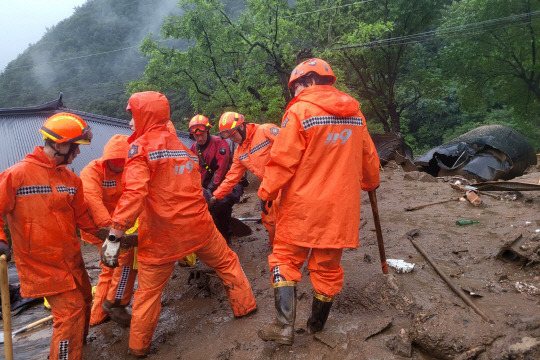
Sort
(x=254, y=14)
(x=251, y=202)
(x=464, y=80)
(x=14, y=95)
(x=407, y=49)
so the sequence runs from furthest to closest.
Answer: (x=14, y=95)
(x=407, y=49)
(x=464, y=80)
(x=254, y=14)
(x=251, y=202)

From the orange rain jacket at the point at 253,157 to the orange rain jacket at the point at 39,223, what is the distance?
1774 millimetres

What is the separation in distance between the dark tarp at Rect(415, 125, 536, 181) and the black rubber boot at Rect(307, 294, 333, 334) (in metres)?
10.1

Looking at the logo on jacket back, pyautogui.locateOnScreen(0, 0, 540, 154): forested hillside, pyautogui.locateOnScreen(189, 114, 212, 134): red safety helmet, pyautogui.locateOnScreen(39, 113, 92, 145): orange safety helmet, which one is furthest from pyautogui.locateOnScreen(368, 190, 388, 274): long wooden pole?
pyautogui.locateOnScreen(0, 0, 540, 154): forested hillside

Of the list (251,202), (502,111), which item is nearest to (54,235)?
(251,202)

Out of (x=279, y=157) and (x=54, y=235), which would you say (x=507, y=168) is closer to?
(x=279, y=157)

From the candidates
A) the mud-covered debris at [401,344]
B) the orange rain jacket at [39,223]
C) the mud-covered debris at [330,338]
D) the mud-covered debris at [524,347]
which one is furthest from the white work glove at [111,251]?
the mud-covered debris at [524,347]

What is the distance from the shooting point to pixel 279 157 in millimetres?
2582

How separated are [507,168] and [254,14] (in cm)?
1097

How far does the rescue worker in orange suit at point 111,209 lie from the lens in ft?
11.5

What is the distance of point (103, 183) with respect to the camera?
3748 millimetres

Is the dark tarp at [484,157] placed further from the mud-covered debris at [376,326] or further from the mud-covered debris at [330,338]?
the mud-covered debris at [330,338]

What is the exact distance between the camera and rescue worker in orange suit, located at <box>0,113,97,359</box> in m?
2.67

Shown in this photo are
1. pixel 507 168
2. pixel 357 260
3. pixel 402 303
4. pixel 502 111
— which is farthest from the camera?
pixel 502 111

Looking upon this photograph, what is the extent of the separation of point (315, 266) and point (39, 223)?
2055mm
